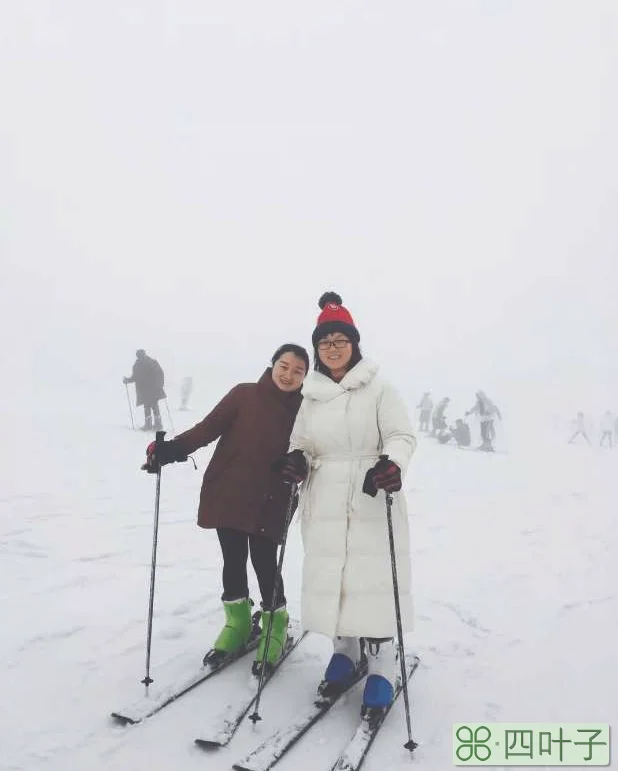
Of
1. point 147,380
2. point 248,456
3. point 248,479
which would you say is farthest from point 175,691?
point 147,380

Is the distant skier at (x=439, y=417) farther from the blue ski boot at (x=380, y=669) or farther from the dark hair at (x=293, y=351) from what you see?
the blue ski boot at (x=380, y=669)

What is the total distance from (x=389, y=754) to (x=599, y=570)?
13.3ft

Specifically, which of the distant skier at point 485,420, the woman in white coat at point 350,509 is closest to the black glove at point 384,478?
the woman in white coat at point 350,509

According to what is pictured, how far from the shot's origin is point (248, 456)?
3.52m

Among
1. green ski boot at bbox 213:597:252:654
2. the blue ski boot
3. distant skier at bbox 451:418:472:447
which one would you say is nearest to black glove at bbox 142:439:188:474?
green ski boot at bbox 213:597:252:654

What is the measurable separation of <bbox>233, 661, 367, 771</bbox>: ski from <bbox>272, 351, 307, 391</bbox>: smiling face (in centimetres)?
159

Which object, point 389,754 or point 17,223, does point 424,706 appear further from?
point 17,223

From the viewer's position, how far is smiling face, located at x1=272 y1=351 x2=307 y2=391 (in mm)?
3580

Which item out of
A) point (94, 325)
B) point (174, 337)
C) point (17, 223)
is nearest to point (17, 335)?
point (94, 325)

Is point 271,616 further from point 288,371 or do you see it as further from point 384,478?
point 288,371

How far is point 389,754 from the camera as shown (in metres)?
2.71

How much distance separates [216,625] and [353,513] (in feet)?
5.75

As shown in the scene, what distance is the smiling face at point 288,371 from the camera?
11.7 ft

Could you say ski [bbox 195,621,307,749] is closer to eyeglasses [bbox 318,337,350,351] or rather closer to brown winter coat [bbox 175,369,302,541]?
brown winter coat [bbox 175,369,302,541]
